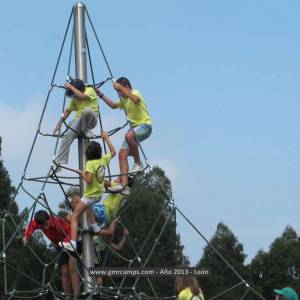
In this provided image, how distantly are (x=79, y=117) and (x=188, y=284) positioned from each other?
8.72ft

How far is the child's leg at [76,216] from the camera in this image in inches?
472

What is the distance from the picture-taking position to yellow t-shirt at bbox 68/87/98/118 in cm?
1267

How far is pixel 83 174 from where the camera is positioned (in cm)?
1198

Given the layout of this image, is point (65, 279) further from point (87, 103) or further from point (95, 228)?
point (87, 103)

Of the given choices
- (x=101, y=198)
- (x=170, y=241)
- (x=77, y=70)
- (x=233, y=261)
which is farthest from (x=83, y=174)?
(x=233, y=261)

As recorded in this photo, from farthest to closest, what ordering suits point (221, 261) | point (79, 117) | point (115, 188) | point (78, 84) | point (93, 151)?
point (221, 261)
point (115, 188)
point (79, 117)
point (78, 84)
point (93, 151)

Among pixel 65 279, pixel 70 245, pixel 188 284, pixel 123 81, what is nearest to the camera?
pixel 70 245

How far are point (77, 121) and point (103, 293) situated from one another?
2.32 metres

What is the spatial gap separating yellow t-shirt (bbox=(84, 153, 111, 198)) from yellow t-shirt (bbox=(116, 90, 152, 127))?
117 centimetres

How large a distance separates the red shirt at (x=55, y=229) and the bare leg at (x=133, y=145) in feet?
4.57

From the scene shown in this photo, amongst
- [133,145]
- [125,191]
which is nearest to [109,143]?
[133,145]

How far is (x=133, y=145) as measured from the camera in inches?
520

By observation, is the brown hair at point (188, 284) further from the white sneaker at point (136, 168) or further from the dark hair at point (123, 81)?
the dark hair at point (123, 81)

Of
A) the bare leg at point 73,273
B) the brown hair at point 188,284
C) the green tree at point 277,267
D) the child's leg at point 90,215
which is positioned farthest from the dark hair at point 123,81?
the green tree at point 277,267
